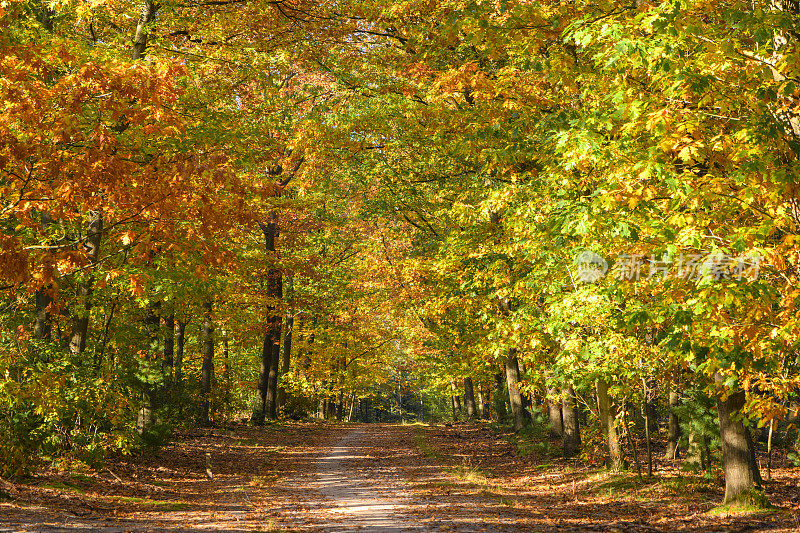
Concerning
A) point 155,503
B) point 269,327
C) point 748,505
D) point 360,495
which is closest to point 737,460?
point 748,505

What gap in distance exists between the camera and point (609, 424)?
1370 centimetres

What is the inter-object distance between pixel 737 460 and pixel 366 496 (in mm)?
6359

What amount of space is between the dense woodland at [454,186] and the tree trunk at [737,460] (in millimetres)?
35

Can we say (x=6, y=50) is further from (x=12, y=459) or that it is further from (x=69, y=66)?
(x=12, y=459)

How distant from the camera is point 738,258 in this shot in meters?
→ 5.89

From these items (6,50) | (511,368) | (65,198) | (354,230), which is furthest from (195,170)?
(354,230)

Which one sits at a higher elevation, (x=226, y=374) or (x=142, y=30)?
(x=142, y=30)

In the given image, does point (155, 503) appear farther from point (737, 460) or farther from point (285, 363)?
point (285, 363)

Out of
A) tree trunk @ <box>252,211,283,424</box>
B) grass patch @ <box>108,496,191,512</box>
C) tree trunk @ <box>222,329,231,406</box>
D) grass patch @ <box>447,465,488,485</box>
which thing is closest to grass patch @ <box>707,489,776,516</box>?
grass patch @ <box>447,465,488,485</box>

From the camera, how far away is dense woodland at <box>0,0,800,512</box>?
648 centimetres

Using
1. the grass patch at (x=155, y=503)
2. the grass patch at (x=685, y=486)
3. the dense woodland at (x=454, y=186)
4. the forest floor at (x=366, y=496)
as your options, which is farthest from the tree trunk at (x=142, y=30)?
the grass patch at (x=685, y=486)

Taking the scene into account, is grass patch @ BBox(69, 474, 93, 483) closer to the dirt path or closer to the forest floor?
the forest floor

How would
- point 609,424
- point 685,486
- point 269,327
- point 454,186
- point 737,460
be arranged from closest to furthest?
point 737,460, point 685,486, point 609,424, point 454,186, point 269,327

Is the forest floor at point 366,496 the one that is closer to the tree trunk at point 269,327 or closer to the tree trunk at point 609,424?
the tree trunk at point 609,424
